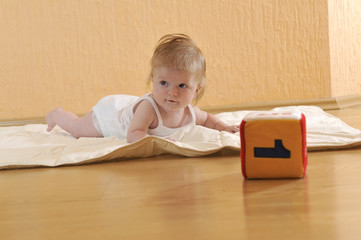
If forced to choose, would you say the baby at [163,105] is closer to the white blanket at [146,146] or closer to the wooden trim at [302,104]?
the white blanket at [146,146]

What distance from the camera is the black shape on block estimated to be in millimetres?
841

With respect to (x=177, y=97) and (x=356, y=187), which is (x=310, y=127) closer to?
(x=177, y=97)

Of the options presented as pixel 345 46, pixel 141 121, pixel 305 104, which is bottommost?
pixel 305 104

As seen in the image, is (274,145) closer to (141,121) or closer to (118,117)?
(141,121)

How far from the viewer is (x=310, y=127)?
50.9 inches

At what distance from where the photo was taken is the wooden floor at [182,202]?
616 mm

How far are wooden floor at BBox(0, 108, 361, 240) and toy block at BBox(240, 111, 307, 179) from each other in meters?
0.02

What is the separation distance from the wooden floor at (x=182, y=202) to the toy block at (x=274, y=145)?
0.02 metres

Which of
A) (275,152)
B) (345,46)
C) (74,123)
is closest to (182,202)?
(275,152)

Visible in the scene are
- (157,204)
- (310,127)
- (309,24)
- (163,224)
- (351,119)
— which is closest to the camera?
(163,224)

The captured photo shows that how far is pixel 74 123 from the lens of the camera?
1628mm

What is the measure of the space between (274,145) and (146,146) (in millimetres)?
409

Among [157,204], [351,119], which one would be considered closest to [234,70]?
[351,119]

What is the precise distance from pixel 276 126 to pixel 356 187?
0.17 metres
